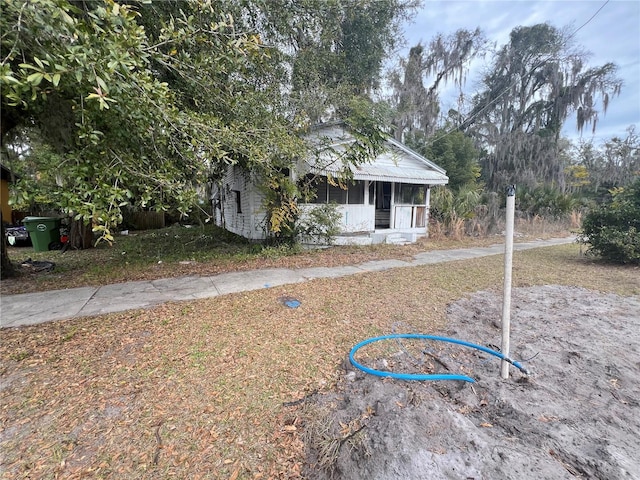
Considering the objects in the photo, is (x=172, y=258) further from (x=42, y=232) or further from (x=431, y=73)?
(x=431, y=73)

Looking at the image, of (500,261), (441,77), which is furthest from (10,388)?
(441,77)

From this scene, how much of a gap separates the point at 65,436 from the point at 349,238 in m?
8.57

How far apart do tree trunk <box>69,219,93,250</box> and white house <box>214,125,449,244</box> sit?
5145 mm

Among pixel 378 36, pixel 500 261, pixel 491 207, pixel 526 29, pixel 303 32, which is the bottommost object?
pixel 500 261

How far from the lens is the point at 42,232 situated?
905cm

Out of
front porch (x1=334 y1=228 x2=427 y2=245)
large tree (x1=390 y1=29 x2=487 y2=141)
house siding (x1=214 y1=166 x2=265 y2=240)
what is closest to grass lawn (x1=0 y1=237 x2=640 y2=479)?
house siding (x1=214 y1=166 x2=265 y2=240)

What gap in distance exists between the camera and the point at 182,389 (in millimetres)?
2434

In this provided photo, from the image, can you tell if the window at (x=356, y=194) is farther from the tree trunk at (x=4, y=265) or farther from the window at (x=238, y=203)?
the tree trunk at (x=4, y=265)

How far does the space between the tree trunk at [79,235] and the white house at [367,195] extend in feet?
16.9

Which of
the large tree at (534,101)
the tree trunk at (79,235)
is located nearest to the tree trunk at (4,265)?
the tree trunk at (79,235)

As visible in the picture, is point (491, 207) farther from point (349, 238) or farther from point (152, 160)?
point (152, 160)

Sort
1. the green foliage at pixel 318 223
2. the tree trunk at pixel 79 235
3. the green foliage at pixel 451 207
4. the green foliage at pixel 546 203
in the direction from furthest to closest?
1. the green foliage at pixel 546 203
2. the green foliage at pixel 451 207
3. the tree trunk at pixel 79 235
4. the green foliage at pixel 318 223

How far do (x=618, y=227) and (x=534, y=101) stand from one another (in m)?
17.7

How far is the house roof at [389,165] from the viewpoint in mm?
8938
